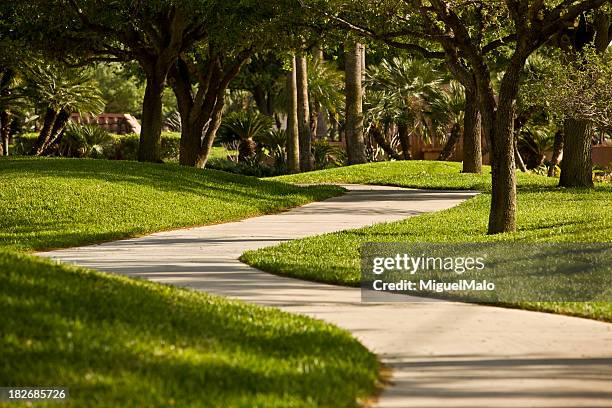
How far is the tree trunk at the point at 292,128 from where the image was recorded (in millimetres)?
38500

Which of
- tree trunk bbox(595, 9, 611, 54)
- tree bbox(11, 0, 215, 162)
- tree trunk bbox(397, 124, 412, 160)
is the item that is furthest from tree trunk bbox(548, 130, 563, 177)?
tree bbox(11, 0, 215, 162)

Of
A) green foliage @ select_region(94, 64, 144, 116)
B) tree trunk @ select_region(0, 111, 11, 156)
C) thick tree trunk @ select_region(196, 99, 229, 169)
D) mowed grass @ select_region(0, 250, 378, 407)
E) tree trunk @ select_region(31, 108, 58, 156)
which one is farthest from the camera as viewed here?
green foliage @ select_region(94, 64, 144, 116)

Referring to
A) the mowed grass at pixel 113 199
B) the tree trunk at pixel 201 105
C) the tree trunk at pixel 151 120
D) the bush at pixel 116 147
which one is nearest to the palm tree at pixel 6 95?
the bush at pixel 116 147

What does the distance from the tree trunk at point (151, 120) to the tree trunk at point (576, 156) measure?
11.1 meters

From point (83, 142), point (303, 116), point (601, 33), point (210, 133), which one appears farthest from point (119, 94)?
point (601, 33)

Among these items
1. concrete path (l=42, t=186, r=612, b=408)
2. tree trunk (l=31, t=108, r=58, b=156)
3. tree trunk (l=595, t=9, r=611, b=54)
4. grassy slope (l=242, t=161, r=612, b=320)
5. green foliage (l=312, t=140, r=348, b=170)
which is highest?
tree trunk (l=595, t=9, r=611, b=54)

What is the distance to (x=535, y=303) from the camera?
35.1 feet

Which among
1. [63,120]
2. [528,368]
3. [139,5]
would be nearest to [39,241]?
[528,368]

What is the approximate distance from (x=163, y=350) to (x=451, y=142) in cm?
4114

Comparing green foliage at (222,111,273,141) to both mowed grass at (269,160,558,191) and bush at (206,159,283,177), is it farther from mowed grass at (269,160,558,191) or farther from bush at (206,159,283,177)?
mowed grass at (269,160,558,191)

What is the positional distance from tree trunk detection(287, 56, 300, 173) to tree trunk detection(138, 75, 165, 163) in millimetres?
6840

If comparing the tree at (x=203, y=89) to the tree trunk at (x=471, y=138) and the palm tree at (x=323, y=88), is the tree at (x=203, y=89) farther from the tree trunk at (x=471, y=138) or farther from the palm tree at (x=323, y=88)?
the palm tree at (x=323, y=88)

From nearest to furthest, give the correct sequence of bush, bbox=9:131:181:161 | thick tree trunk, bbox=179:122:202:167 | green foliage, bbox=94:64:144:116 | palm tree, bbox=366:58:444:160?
1. thick tree trunk, bbox=179:122:202:167
2. bush, bbox=9:131:181:161
3. palm tree, bbox=366:58:444:160
4. green foliage, bbox=94:64:144:116

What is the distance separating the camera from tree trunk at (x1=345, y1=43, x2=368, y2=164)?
36500 mm
